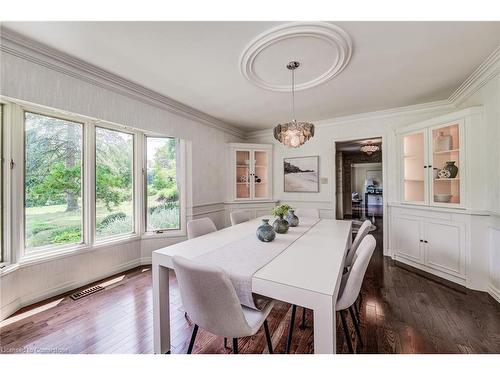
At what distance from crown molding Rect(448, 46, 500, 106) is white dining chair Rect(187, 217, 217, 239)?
10.3 feet

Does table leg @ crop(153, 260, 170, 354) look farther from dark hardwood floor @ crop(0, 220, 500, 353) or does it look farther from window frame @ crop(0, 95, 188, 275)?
window frame @ crop(0, 95, 188, 275)

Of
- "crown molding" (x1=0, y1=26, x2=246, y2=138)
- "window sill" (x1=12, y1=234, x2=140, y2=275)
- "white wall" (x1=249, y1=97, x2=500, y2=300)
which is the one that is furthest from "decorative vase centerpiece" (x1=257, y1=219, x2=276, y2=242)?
"white wall" (x1=249, y1=97, x2=500, y2=300)

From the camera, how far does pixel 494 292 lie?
6.78 feet

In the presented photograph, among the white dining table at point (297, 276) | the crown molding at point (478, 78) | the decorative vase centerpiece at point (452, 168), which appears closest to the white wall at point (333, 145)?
the crown molding at point (478, 78)

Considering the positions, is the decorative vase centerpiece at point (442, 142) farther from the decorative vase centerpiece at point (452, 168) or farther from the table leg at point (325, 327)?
the table leg at point (325, 327)

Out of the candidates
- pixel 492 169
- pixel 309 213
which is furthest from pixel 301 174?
pixel 492 169

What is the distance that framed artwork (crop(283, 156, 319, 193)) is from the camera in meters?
3.96

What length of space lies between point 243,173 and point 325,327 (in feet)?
11.4

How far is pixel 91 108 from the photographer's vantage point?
6.89 ft

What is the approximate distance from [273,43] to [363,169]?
Result: 819 centimetres
